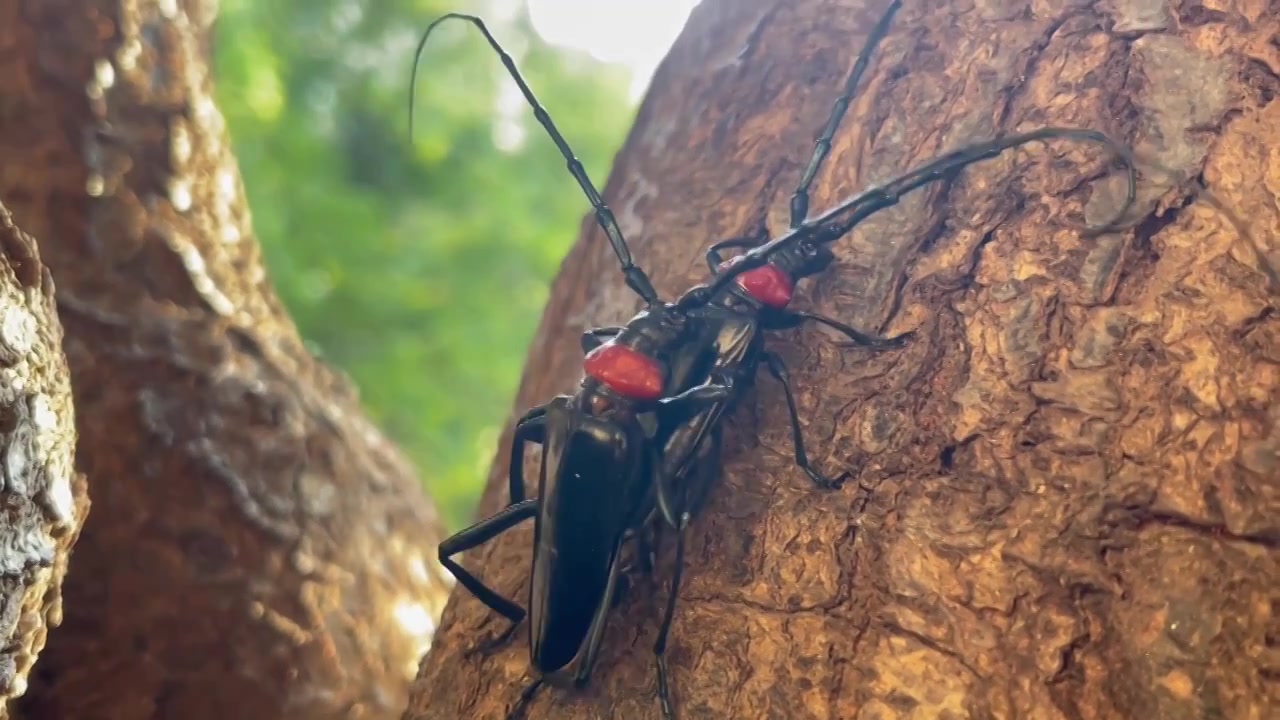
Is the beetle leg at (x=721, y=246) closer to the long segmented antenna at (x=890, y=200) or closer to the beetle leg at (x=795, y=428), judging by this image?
the long segmented antenna at (x=890, y=200)

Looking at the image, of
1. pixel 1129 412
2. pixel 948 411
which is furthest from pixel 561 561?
pixel 1129 412

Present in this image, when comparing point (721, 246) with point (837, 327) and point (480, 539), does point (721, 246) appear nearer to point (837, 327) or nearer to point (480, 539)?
point (837, 327)

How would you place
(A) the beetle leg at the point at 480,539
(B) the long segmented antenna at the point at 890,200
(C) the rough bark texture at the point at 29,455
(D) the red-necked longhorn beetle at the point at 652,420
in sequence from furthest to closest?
1. (A) the beetle leg at the point at 480,539
2. (D) the red-necked longhorn beetle at the point at 652,420
3. (B) the long segmented antenna at the point at 890,200
4. (C) the rough bark texture at the point at 29,455

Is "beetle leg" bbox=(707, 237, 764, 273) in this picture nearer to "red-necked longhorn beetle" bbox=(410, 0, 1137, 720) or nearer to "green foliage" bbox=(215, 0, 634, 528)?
"red-necked longhorn beetle" bbox=(410, 0, 1137, 720)

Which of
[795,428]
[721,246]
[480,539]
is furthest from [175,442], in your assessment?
[795,428]

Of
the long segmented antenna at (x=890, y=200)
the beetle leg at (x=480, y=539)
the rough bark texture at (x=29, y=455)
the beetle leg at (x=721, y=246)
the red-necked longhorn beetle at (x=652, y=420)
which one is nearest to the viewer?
the rough bark texture at (x=29, y=455)

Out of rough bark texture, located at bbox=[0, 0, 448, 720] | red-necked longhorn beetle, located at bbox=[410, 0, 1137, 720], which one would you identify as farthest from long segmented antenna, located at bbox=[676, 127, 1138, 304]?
rough bark texture, located at bbox=[0, 0, 448, 720]

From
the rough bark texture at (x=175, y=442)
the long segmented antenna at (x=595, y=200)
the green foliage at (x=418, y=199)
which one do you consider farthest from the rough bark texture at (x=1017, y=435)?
the green foliage at (x=418, y=199)

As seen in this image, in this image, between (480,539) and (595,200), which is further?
(595,200)

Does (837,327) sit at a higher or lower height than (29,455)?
lower
